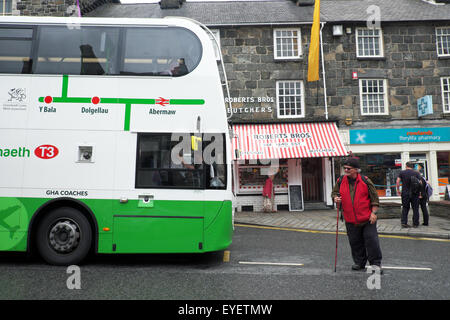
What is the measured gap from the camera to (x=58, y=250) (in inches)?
211

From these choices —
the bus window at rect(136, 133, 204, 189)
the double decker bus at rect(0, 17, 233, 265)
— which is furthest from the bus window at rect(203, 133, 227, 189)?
the bus window at rect(136, 133, 204, 189)

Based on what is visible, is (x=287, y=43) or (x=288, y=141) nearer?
(x=288, y=141)

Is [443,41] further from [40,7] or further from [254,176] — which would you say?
[40,7]

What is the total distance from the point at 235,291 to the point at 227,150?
2344 mm

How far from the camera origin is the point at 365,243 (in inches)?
205

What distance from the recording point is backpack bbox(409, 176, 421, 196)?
9711mm

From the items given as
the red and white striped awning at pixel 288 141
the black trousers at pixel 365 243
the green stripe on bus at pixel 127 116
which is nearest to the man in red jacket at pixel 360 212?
the black trousers at pixel 365 243

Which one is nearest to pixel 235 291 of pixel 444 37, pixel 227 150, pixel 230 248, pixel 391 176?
pixel 227 150

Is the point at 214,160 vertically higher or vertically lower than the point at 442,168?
lower

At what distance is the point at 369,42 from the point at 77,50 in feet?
49.4

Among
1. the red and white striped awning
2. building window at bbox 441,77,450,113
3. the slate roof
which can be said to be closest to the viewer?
the red and white striped awning

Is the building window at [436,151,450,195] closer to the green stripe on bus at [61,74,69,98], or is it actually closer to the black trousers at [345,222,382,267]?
the black trousers at [345,222,382,267]

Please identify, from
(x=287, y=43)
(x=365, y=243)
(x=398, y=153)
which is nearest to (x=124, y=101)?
(x=365, y=243)

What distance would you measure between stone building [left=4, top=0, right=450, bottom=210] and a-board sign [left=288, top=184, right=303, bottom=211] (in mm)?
267
